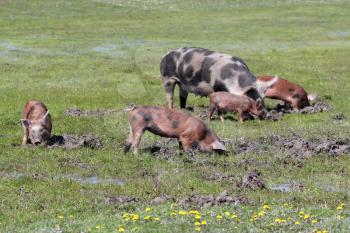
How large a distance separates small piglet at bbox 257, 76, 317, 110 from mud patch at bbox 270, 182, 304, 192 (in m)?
10.3

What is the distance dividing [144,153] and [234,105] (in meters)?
5.43

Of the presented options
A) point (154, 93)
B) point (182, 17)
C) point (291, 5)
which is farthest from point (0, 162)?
point (291, 5)

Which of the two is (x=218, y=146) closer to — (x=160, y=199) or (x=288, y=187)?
(x=288, y=187)

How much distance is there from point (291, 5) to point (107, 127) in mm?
64783

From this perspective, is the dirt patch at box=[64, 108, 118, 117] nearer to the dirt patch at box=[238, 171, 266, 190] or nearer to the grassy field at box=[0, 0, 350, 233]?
the grassy field at box=[0, 0, 350, 233]

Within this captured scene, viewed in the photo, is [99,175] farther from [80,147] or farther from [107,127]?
[107,127]

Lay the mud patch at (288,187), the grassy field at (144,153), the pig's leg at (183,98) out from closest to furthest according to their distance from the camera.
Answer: the grassy field at (144,153) < the mud patch at (288,187) < the pig's leg at (183,98)

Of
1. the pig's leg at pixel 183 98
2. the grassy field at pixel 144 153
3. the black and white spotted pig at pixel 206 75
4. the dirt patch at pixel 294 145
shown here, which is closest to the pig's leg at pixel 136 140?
the grassy field at pixel 144 153

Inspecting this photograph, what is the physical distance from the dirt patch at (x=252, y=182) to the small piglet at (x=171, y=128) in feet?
8.13

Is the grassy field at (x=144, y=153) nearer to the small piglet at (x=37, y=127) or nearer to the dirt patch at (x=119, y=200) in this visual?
the dirt patch at (x=119, y=200)

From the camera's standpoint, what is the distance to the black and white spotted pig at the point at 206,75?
78.7 ft

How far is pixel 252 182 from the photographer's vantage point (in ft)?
50.0

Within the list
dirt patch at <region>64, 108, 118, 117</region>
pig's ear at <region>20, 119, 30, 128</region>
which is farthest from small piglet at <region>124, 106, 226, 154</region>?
dirt patch at <region>64, 108, 118, 117</region>

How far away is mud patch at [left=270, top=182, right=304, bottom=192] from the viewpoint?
15.1 metres
